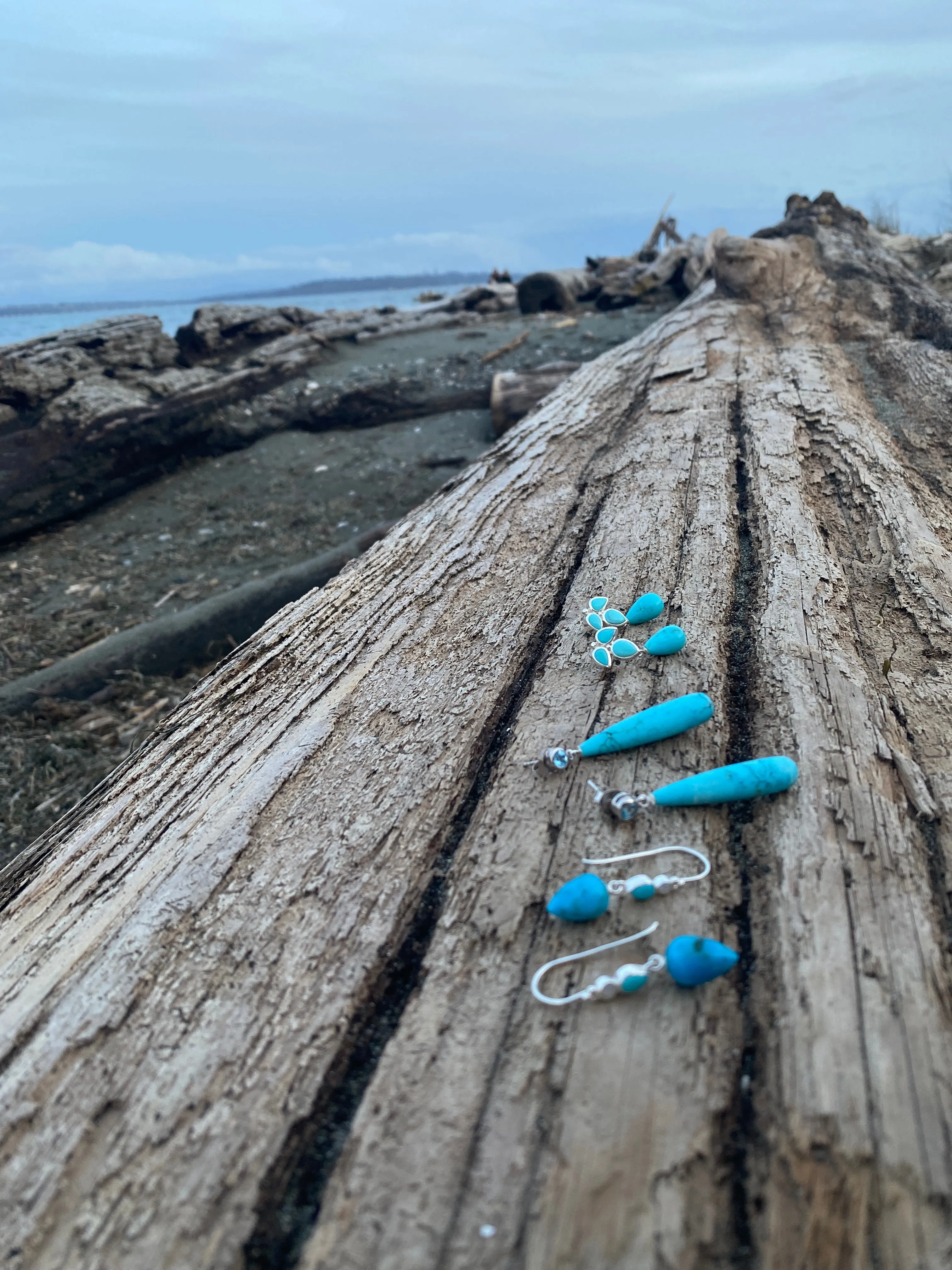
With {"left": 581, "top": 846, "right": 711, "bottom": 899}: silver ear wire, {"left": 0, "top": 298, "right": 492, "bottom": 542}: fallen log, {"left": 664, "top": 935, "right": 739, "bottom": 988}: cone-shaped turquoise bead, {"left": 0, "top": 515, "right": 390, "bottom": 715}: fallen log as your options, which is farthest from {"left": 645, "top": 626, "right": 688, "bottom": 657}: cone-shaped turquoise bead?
{"left": 0, "top": 298, "right": 492, "bottom": 542}: fallen log

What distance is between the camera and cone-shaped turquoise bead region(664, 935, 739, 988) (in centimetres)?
115

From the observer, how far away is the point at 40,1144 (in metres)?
1.10

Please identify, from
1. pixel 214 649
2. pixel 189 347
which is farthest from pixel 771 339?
pixel 189 347

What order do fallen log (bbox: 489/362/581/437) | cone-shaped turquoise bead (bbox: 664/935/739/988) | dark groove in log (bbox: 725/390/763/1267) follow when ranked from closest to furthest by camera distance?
dark groove in log (bbox: 725/390/763/1267) < cone-shaped turquoise bead (bbox: 664/935/739/988) < fallen log (bbox: 489/362/581/437)

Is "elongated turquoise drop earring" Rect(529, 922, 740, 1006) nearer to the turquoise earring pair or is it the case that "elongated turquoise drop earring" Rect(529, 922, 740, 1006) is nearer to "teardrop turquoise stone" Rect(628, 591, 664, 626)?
the turquoise earring pair

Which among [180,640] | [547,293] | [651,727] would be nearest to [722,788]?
[651,727]

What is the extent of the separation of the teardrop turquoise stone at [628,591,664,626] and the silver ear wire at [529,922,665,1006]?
0.99 m

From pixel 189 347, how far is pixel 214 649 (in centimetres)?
450

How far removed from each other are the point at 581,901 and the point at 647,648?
84cm

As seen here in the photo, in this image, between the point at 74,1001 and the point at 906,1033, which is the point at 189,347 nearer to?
the point at 74,1001

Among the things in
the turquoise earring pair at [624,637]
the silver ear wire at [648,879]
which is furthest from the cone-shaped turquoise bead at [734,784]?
the turquoise earring pair at [624,637]

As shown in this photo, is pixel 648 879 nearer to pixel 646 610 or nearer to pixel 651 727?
pixel 651 727

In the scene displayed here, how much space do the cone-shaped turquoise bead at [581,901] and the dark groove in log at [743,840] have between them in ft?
0.73

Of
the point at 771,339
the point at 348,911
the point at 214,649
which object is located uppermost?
the point at 771,339
